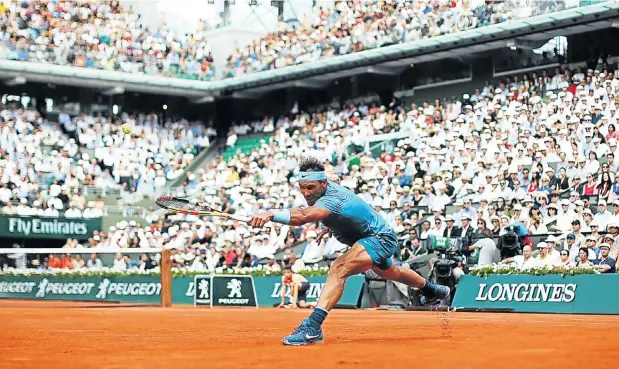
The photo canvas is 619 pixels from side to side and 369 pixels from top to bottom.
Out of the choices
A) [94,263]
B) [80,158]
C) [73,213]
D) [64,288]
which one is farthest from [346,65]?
[64,288]

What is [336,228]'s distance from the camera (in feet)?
31.6

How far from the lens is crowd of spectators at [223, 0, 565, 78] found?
96.7 feet

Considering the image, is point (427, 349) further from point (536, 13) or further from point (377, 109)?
point (377, 109)

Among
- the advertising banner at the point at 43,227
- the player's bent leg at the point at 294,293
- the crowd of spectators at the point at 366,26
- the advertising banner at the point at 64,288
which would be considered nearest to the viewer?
the player's bent leg at the point at 294,293

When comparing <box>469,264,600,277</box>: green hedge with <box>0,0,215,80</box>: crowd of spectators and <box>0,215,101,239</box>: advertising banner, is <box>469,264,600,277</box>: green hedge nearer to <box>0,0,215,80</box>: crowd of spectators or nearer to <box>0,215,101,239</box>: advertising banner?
<box>0,215,101,239</box>: advertising banner

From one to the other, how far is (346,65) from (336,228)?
25.5 metres

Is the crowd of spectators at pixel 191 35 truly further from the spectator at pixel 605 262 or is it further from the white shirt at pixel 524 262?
the spectator at pixel 605 262

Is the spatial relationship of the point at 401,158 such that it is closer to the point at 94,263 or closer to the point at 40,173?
the point at 94,263

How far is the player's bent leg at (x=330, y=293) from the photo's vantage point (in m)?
8.70

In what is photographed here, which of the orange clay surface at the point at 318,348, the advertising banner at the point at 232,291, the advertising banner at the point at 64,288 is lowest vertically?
the advertising banner at the point at 64,288

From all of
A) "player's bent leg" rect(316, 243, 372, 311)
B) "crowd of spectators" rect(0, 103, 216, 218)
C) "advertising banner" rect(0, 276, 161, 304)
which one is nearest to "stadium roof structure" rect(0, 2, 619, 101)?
"crowd of spectators" rect(0, 103, 216, 218)

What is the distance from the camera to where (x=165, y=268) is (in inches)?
952

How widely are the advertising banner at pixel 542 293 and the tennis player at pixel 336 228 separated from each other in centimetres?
858

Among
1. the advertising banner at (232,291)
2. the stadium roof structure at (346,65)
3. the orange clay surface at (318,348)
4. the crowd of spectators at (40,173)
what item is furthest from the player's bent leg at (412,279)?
the crowd of spectators at (40,173)
